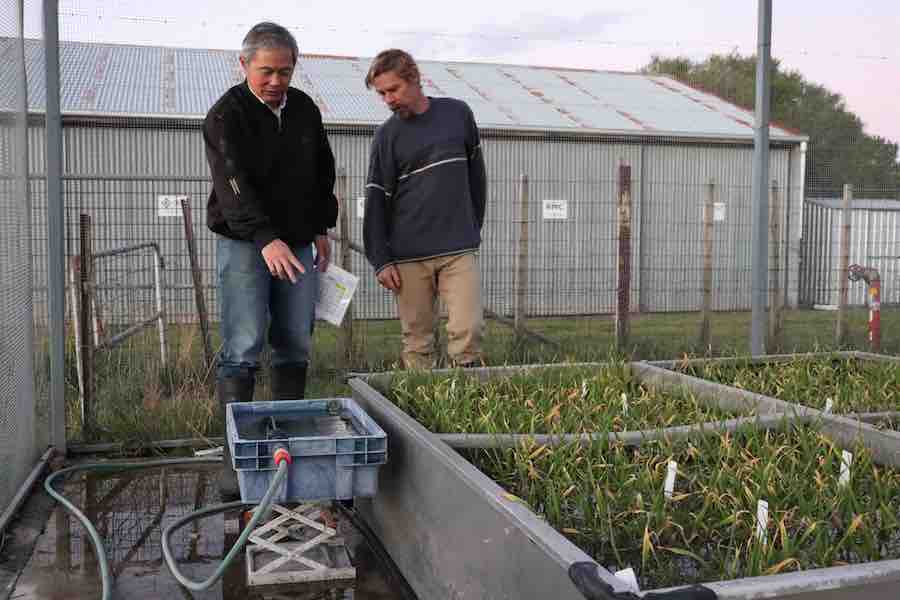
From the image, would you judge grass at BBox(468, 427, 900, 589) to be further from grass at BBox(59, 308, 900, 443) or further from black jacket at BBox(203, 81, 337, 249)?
grass at BBox(59, 308, 900, 443)

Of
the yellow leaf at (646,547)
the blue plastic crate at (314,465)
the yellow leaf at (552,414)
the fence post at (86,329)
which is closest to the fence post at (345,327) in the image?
the fence post at (86,329)

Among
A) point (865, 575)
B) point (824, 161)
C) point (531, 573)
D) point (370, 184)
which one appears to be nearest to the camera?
point (865, 575)

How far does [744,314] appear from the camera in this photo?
11.7 meters

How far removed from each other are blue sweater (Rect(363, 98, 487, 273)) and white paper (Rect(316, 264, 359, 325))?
0.55 meters

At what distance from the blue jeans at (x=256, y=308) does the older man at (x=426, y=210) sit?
0.72 metres

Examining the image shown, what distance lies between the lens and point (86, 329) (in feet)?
16.5

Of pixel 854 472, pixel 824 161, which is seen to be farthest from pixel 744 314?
pixel 854 472

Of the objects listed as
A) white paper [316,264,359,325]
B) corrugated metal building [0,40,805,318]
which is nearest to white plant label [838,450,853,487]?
white paper [316,264,359,325]

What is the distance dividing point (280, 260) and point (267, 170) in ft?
1.46

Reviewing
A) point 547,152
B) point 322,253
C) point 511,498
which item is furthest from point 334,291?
point 547,152

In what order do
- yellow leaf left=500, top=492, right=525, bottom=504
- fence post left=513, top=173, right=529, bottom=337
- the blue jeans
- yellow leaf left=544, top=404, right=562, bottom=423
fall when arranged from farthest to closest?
fence post left=513, top=173, right=529, bottom=337 → the blue jeans → yellow leaf left=544, top=404, right=562, bottom=423 → yellow leaf left=500, top=492, right=525, bottom=504

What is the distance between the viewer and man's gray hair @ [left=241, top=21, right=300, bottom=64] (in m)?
3.54

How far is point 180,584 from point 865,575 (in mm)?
2124

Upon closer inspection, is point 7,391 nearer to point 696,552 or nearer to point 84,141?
point 696,552
